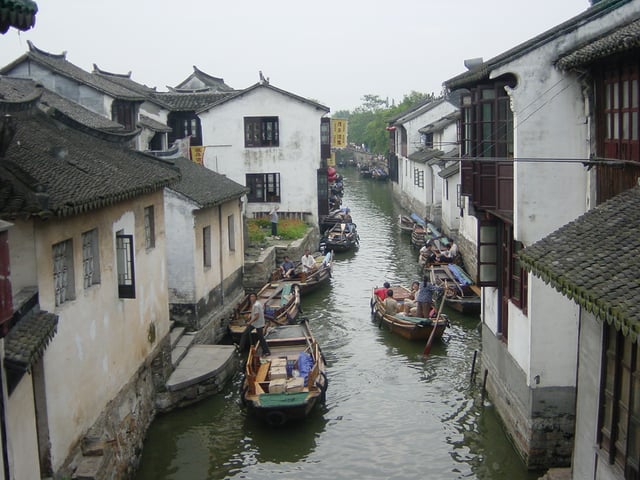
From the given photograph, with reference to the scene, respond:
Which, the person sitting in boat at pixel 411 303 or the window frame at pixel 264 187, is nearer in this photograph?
the person sitting in boat at pixel 411 303

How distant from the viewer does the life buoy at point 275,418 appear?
1451 cm

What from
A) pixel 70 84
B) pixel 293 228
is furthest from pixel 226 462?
pixel 293 228

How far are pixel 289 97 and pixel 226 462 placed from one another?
2444cm

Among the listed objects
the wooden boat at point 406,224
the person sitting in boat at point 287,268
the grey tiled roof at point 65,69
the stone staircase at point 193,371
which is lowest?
the stone staircase at point 193,371

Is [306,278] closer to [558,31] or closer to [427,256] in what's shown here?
[427,256]

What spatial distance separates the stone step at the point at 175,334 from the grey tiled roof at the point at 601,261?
11.1 metres

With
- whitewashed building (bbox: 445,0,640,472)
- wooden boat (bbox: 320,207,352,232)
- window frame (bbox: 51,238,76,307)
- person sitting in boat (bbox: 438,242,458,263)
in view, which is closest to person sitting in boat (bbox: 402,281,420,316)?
person sitting in boat (bbox: 438,242,458,263)

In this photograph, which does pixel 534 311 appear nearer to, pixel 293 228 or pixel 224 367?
pixel 224 367

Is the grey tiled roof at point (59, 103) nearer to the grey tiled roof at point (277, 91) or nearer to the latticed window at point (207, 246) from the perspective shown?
the latticed window at point (207, 246)

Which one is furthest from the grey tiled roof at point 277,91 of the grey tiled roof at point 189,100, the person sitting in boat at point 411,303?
the person sitting in boat at point 411,303

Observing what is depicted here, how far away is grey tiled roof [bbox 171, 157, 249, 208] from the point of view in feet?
62.7

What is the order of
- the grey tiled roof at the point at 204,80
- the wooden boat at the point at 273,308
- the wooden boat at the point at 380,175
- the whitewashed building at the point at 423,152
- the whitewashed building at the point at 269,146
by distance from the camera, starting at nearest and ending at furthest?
the wooden boat at the point at 273,308 → the whitewashed building at the point at 269,146 → the whitewashed building at the point at 423,152 → the grey tiled roof at the point at 204,80 → the wooden boat at the point at 380,175

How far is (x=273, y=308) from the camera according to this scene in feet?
70.8

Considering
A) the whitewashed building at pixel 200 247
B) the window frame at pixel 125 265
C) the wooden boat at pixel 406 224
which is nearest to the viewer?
the window frame at pixel 125 265
